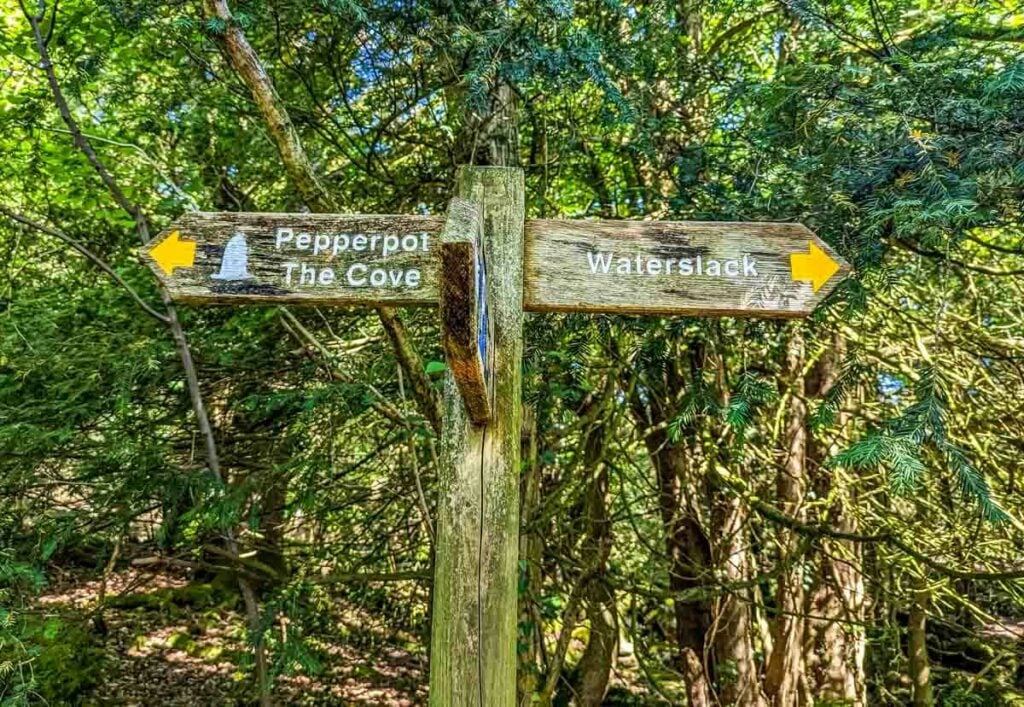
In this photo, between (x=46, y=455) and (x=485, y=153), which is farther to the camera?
(x=46, y=455)

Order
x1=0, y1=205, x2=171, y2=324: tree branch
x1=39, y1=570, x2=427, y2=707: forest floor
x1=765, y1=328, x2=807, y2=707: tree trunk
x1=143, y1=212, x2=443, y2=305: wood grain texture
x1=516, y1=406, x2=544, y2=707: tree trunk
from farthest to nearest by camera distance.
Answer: x1=39, y1=570, x2=427, y2=707: forest floor → x1=765, y1=328, x2=807, y2=707: tree trunk → x1=516, y1=406, x2=544, y2=707: tree trunk → x1=0, y1=205, x2=171, y2=324: tree branch → x1=143, y1=212, x2=443, y2=305: wood grain texture

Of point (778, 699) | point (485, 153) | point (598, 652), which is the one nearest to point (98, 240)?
point (485, 153)

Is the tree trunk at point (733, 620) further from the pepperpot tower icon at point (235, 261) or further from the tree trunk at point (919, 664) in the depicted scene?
the pepperpot tower icon at point (235, 261)

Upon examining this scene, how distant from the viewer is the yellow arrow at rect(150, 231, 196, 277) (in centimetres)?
155

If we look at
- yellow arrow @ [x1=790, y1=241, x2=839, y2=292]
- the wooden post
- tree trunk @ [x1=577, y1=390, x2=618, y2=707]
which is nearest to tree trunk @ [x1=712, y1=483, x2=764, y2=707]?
tree trunk @ [x1=577, y1=390, x2=618, y2=707]

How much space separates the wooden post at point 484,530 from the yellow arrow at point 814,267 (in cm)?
67

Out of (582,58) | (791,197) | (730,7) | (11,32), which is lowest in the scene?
(791,197)

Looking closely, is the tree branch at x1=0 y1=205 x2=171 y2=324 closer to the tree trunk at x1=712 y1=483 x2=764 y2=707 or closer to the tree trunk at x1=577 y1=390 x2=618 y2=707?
the tree trunk at x1=577 y1=390 x2=618 y2=707

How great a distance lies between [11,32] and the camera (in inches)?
164

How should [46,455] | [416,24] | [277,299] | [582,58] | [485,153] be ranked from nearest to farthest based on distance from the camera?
1. [277,299]
2. [582,58]
3. [416,24]
4. [485,153]
5. [46,455]

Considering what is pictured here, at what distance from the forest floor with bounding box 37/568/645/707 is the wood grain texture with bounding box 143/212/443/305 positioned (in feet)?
12.0

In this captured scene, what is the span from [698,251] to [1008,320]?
3.13 m

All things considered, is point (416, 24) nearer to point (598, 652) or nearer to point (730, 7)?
point (730, 7)

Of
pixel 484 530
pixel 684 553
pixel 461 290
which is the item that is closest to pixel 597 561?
pixel 684 553
